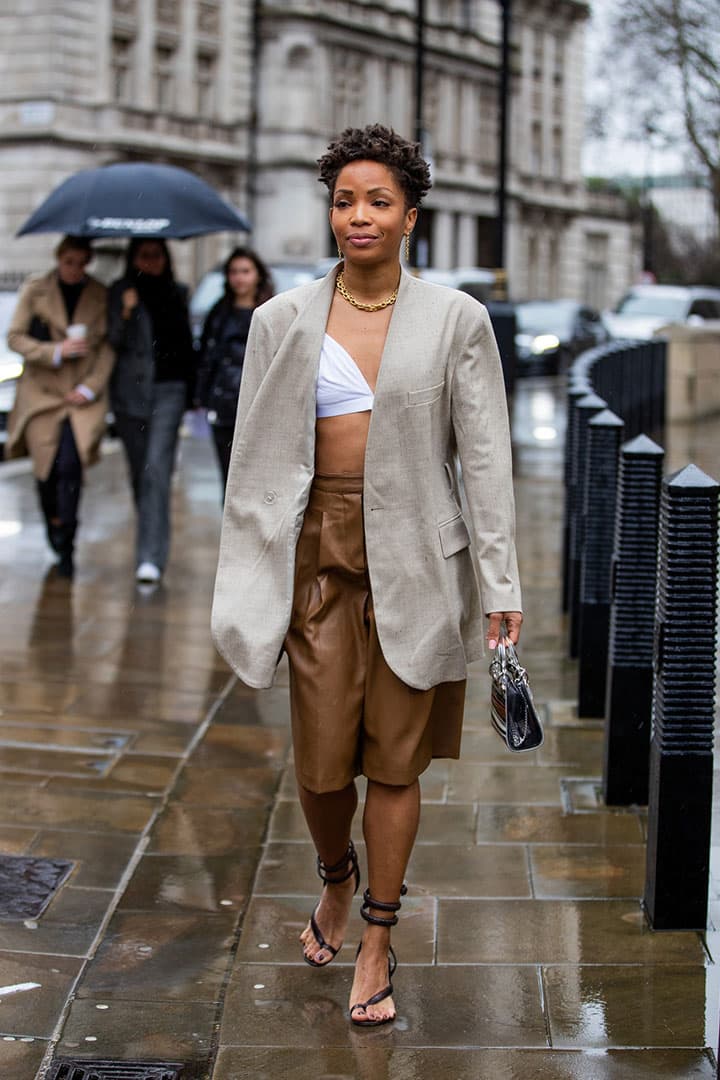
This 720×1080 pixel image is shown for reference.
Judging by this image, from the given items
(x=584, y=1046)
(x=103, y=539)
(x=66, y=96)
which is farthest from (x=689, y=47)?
(x=584, y=1046)

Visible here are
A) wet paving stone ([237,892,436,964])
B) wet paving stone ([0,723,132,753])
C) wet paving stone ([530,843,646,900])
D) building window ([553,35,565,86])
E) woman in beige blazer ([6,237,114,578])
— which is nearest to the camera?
wet paving stone ([237,892,436,964])

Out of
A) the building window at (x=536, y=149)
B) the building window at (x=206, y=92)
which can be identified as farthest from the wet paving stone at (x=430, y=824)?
the building window at (x=536, y=149)

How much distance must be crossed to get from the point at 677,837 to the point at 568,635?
11.9 feet

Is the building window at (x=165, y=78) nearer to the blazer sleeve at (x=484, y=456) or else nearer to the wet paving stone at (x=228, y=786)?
the wet paving stone at (x=228, y=786)

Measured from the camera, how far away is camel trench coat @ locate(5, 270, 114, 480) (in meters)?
8.93

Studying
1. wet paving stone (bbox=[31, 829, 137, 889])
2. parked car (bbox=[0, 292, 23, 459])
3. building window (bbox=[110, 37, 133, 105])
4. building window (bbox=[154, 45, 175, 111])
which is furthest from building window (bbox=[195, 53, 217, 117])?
wet paving stone (bbox=[31, 829, 137, 889])

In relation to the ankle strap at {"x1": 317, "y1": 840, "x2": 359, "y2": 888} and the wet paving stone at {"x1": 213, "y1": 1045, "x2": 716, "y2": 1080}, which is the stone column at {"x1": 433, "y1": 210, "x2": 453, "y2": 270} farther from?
the wet paving stone at {"x1": 213, "y1": 1045, "x2": 716, "y2": 1080}

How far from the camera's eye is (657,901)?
13.8 feet

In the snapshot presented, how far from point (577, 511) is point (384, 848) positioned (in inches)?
154

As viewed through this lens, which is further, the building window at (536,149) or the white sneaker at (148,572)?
the building window at (536,149)

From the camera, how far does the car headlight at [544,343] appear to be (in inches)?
1169

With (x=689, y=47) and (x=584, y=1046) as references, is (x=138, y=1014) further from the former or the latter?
(x=689, y=47)

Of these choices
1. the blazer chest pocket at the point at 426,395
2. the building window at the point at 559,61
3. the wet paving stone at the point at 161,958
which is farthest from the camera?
the building window at the point at 559,61

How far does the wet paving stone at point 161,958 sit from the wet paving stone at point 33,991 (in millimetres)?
56
